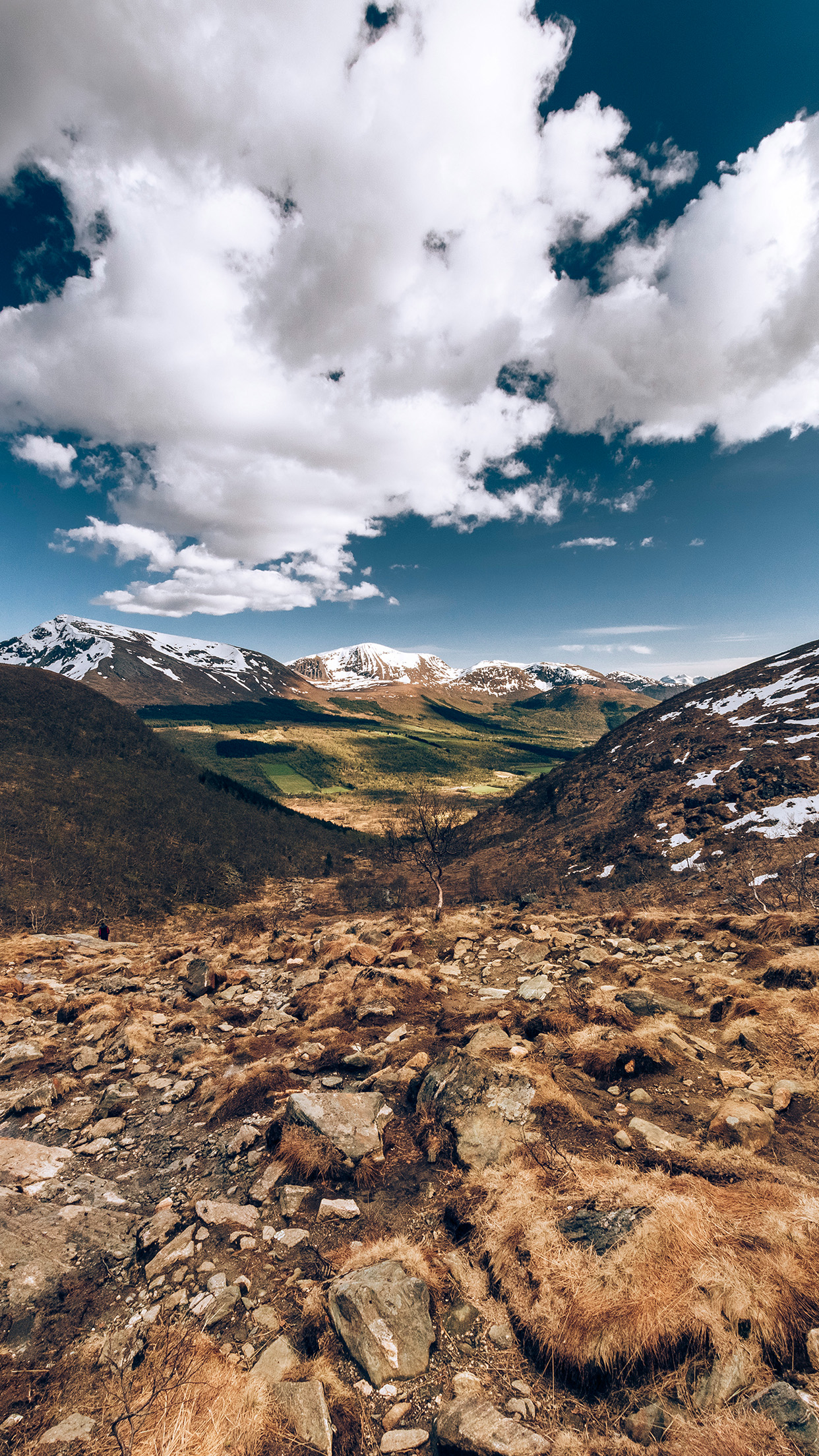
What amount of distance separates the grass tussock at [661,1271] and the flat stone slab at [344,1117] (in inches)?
120

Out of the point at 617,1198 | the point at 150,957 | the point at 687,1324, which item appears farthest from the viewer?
the point at 150,957

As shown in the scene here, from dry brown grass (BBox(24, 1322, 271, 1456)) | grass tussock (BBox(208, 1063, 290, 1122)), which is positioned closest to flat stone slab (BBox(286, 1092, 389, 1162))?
grass tussock (BBox(208, 1063, 290, 1122))

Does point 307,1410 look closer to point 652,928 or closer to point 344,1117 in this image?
point 344,1117

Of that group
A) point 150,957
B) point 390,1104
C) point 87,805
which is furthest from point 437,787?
point 390,1104

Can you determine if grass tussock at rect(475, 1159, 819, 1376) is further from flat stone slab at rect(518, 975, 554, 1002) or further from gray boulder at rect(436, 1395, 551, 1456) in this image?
flat stone slab at rect(518, 975, 554, 1002)

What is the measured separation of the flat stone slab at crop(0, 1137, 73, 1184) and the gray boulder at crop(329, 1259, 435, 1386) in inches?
285

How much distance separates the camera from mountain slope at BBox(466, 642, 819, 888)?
31250 millimetres

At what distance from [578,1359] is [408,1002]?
35.9 ft

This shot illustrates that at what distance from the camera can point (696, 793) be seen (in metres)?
39.5

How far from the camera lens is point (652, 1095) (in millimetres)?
9938

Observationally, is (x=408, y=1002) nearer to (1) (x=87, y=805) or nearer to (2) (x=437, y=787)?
(1) (x=87, y=805)

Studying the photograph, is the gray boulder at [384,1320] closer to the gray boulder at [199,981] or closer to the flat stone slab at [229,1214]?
the flat stone slab at [229,1214]

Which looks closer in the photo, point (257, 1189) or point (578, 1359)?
point (578, 1359)

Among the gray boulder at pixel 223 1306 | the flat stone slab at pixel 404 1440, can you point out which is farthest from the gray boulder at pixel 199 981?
the flat stone slab at pixel 404 1440
